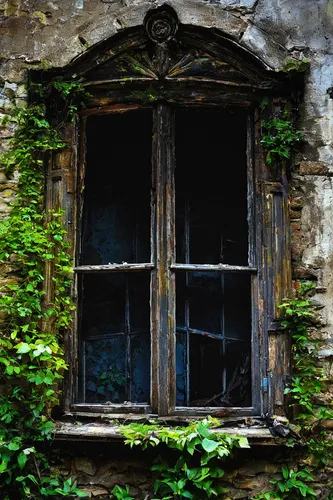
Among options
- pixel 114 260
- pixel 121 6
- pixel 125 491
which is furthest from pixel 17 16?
pixel 125 491

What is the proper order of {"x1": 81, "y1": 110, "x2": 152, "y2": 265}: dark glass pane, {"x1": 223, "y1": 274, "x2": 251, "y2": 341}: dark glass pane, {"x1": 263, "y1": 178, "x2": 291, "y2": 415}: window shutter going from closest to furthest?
{"x1": 263, "y1": 178, "x2": 291, "y2": 415}: window shutter, {"x1": 223, "y1": 274, "x2": 251, "y2": 341}: dark glass pane, {"x1": 81, "y1": 110, "x2": 152, "y2": 265}: dark glass pane

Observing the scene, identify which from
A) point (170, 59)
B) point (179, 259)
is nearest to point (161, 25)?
point (170, 59)

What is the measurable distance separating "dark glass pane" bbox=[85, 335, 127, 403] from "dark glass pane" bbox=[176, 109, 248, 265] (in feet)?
2.77

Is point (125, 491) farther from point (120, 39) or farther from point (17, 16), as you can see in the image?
point (17, 16)

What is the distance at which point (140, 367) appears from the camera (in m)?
4.55

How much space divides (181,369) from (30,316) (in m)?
1.28

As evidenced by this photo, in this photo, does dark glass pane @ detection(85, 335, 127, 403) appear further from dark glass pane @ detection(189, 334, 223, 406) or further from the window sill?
the window sill

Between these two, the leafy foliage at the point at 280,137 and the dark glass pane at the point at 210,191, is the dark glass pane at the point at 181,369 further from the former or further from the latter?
the leafy foliage at the point at 280,137

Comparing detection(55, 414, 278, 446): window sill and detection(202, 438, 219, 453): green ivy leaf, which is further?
detection(55, 414, 278, 446): window sill

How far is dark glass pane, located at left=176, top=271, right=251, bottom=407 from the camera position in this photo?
4449 mm

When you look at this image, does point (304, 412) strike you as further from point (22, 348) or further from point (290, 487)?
point (22, 348)

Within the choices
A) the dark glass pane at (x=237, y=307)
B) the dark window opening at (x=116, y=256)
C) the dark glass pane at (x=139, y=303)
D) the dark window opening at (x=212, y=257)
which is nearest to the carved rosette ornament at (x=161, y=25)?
the dark window opening at (x=212, y=257)

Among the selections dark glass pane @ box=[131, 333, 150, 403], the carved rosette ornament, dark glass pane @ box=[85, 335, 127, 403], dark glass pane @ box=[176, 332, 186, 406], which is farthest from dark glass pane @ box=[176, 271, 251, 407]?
the carved rosette ornament

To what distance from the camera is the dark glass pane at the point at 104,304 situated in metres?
4.66
